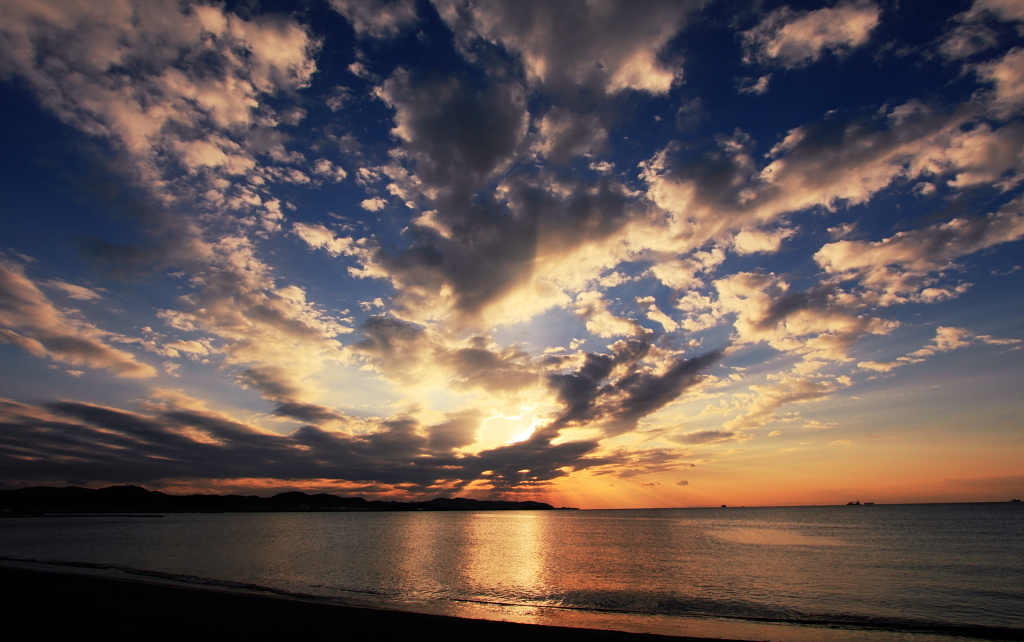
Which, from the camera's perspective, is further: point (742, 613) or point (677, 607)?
point (677, 607)

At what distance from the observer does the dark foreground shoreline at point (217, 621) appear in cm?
1859

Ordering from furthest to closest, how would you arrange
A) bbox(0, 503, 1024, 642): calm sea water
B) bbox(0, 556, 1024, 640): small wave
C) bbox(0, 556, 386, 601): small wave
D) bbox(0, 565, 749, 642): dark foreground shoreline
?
bbox(0, 556, 386, 601): small wave → bbox(0, 503, 1024, 642): calm sea water → bbox(0, 556, 1024, 640): small wave → bbox(0, 565, 749, 642): dark foreground shoreline

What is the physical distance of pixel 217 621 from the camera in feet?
69.1

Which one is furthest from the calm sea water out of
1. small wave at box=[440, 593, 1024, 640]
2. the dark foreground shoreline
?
the dark foreground shoreline

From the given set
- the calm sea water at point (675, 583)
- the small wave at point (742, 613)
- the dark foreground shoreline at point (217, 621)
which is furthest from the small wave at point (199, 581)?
the small wave at point (742, 613)

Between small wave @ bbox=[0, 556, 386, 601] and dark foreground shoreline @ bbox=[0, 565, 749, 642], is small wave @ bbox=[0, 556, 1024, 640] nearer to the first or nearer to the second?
small wave @ bbox=[0, 556, 386, 601]

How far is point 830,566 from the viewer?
47.2 metres

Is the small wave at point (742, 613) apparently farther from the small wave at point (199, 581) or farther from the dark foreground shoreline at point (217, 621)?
the small wave at point (199, 581)

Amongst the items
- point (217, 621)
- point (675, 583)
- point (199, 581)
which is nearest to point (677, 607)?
point (675, 583)

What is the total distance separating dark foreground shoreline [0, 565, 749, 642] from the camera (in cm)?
1859

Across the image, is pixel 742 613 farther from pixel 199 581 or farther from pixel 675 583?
pixel 199 581

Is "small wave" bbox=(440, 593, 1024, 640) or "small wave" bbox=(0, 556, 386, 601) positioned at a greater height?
"small wave" bbox=(0, 556, 386, 601)

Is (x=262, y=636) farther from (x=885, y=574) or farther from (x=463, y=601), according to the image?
(x=885, y=574)

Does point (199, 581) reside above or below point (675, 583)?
above
